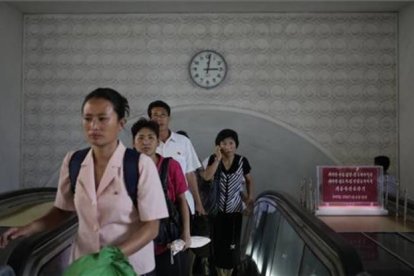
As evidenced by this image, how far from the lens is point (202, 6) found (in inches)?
279

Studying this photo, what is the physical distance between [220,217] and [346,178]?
126 cm

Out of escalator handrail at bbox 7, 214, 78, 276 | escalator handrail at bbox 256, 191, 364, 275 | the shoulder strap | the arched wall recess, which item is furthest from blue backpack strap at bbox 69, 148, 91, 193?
the arched wall recess

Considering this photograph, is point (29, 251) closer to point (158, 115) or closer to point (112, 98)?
point (112, 98)

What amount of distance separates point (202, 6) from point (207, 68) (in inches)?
35.0

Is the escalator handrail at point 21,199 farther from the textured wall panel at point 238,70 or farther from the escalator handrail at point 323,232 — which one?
the escalator handrail at point 323,232

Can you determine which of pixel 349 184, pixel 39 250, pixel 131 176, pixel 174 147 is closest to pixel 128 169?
pixel 131 176

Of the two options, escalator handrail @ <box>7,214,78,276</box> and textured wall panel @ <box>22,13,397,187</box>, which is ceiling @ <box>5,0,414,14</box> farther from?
escalator handrail @ <box>7,214,78,276</box>

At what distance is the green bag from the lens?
4.66 ft

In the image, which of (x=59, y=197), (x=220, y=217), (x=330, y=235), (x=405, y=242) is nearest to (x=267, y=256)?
(x=220, y=217)

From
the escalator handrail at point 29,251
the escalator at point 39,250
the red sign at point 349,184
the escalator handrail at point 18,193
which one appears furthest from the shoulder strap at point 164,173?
the escalator handrail at point 18,193

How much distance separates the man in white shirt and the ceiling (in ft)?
11.1

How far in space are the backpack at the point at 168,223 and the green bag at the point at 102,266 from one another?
1319mm

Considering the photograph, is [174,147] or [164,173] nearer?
[164,173]

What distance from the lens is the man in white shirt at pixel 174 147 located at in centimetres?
373
